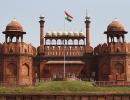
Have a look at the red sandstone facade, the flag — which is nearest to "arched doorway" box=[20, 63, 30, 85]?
the red sandstone facade

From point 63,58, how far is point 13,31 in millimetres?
7415

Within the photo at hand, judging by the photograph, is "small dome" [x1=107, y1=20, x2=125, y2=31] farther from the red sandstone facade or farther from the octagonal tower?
the octagonal tower

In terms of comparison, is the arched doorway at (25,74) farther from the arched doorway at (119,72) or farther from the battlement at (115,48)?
the arched doorway at (119,72)

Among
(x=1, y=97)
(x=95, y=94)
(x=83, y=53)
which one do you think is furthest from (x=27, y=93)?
(x=83, y=53)

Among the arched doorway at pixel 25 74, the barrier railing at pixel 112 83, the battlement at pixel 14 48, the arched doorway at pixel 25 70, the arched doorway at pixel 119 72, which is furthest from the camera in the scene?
the battlement at pixel 14 48

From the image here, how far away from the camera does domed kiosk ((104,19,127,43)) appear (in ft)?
173

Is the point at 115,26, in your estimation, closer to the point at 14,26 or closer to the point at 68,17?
the point at 68,17

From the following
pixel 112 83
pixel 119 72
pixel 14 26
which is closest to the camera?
pixel 112 83

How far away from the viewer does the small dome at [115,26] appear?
173 ft

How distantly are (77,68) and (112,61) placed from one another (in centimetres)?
505

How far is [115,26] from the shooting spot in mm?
53031

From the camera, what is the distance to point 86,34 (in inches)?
2213

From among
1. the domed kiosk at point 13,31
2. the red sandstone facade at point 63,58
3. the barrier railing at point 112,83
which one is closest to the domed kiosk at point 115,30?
the red sandstone facade at point 63,58

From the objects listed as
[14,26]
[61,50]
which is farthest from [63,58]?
[14,26]
